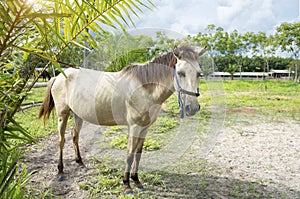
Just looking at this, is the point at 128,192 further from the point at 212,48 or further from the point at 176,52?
the point at 212,48

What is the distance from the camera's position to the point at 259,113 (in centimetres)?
652

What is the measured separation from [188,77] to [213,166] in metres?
→ 1.44

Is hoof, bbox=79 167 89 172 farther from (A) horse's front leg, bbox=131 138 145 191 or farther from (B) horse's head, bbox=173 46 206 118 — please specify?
(B) horse's head, bbox=173 46 206 118

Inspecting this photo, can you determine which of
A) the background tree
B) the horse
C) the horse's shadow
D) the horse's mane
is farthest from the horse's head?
the background tree

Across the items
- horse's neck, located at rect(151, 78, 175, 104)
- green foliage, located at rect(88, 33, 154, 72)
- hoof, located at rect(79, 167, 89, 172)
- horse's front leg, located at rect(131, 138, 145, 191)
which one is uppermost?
green foliage, located at rect(88, 33, 154, 72)

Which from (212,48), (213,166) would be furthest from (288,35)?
(213,166)

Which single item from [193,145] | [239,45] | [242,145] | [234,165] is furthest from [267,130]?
[239,45]

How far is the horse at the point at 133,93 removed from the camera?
189 cm

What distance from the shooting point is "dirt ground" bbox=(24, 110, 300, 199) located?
88.7 inches

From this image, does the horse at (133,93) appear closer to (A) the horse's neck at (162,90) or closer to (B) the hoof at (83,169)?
(A) the horse's neck at (162,90)

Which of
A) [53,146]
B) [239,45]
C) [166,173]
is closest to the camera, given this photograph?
[166,173]

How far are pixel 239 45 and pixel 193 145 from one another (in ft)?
87.2

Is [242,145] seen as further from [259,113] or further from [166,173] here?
[259,113]

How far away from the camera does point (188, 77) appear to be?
185 cm
